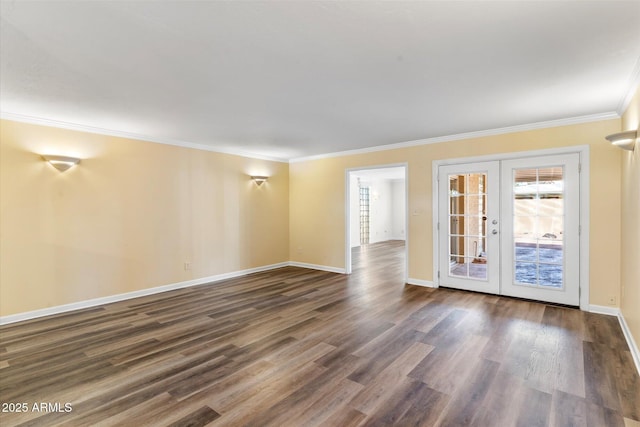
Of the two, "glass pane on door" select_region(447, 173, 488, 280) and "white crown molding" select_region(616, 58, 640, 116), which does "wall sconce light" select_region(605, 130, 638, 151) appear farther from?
"glass pane on door" select_region(447, 173, 488, 280)

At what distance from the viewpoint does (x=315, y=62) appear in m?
2.44

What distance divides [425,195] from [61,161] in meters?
5.31

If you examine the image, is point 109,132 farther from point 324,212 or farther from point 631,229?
point 631,229

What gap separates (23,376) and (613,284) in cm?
625

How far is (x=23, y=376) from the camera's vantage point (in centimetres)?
253

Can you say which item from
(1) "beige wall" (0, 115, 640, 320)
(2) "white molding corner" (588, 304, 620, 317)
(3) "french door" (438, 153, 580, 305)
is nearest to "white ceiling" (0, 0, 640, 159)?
(1) "beige wall" (0, 115, 640, 320)

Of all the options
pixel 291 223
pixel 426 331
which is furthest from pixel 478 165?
pixel 291 223

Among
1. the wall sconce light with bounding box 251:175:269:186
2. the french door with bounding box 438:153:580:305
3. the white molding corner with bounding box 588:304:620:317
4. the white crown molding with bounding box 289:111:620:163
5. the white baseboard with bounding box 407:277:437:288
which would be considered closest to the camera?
the white molding corner with bounding box 588:304:620:317

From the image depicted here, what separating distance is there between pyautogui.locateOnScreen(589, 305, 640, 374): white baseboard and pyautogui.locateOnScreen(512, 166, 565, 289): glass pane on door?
0.43 m

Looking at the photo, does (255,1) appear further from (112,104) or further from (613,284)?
(613,284)

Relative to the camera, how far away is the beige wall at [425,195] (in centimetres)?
378

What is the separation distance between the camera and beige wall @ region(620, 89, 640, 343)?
106 inches

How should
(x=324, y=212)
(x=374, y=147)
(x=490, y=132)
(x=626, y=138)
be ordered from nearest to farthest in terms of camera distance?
(x=626, y=138), (x=490, y=132), (x=374, y=147), (x=324, y=212)

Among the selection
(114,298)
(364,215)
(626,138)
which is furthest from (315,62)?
(364,215)
